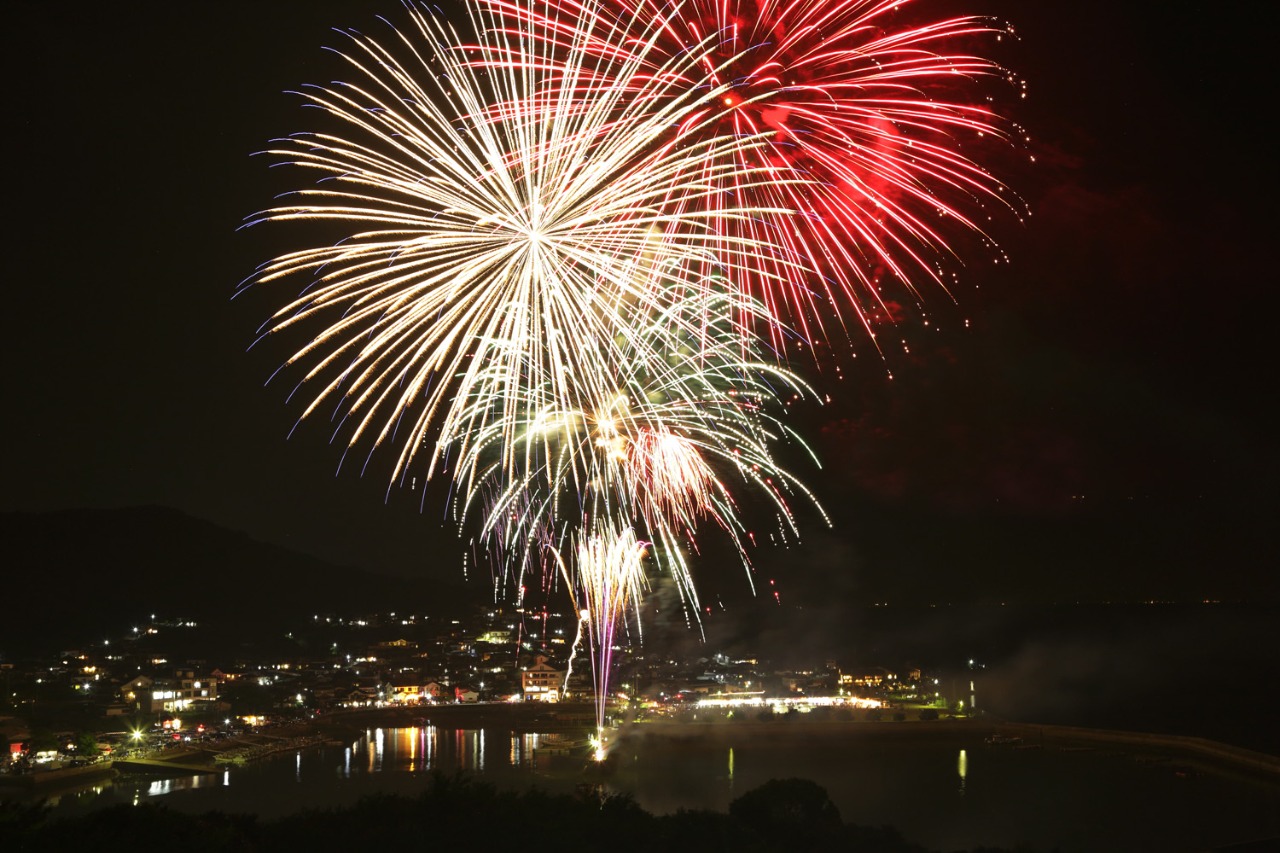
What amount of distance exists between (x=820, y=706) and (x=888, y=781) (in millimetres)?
15976

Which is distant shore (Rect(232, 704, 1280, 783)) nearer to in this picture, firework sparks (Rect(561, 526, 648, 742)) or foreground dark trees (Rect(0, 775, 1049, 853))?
firework sparks (Rect(561, 526, 648, 742))

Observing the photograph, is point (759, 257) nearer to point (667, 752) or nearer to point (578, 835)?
point (578, 835)

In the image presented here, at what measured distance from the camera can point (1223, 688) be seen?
47.5m

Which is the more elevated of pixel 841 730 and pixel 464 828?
pixel 464 828

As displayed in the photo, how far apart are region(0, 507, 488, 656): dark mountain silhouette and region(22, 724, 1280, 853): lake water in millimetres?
26428

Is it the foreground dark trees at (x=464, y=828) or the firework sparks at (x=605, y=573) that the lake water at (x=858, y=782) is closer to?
the foreground dark trees at (x=464, y=828)

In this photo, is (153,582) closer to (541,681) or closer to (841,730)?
(541,681)

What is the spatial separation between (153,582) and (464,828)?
61211mm

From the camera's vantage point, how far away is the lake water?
838 inches

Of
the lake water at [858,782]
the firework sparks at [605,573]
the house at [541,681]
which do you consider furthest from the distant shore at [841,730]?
the firework sparks at [605,573]

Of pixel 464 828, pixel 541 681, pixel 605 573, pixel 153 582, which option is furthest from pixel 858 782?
pixel 153 582

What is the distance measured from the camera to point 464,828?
35.4 ft

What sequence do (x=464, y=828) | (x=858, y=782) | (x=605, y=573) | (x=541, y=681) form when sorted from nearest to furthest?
(x=464, y=828)
(x=605, y=573)
(x=858, y=782)
(x=541, y=681)

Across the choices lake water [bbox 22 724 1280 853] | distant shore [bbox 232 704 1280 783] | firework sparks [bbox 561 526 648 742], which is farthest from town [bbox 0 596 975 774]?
firework sparks [bbox 561 526 648 742]
